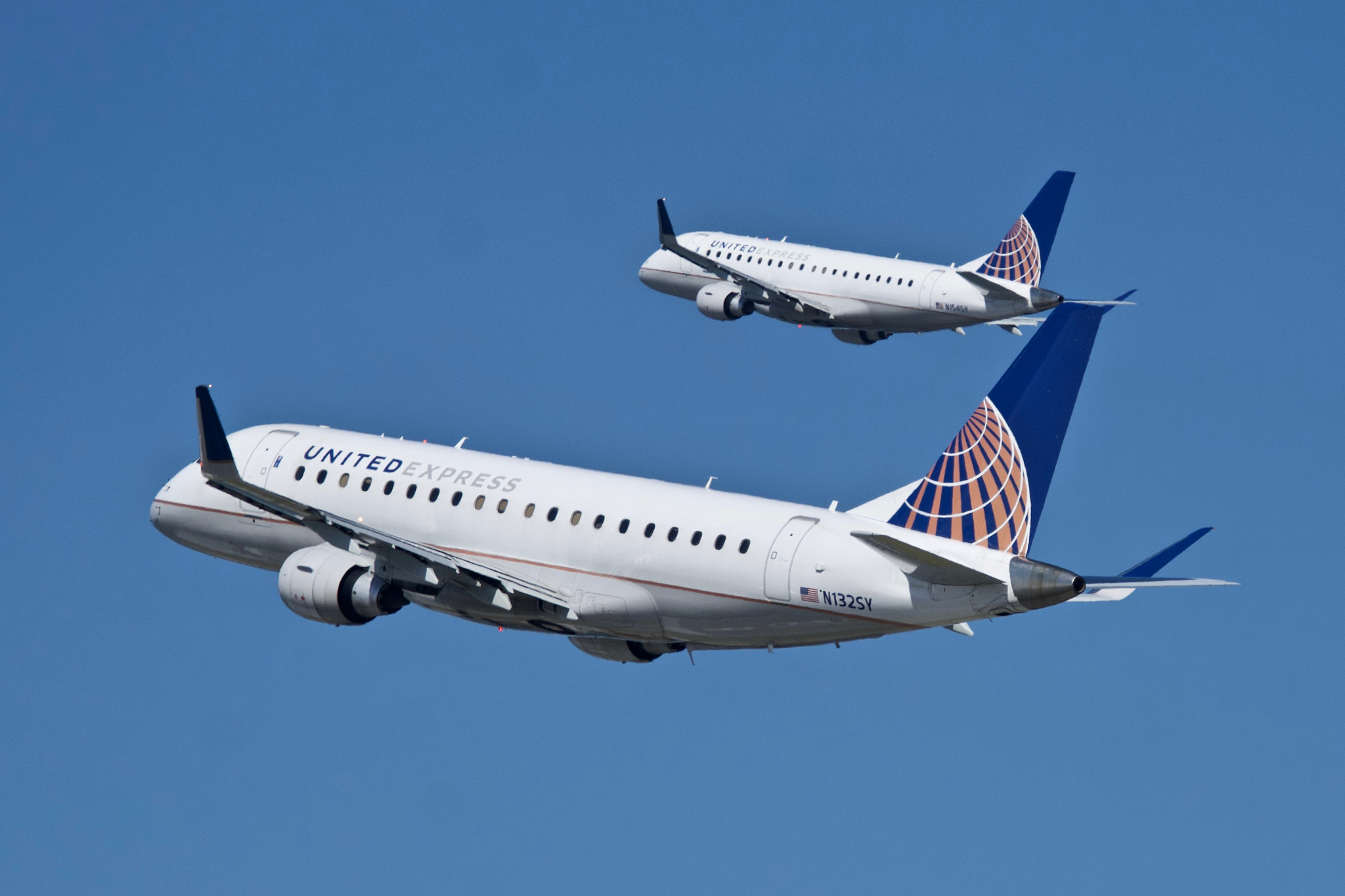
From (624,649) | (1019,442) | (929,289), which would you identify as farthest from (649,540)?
(929,289)

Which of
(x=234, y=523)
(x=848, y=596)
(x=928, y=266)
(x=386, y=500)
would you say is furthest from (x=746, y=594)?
(x=928, y=266)

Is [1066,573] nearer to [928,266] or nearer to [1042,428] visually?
[1042,428]

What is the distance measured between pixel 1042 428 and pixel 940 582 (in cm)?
409

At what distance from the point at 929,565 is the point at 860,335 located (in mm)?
44170

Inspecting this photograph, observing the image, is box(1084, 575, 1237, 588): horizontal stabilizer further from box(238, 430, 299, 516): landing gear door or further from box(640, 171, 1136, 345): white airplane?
box(640, 171, 1136, 345): white airplane

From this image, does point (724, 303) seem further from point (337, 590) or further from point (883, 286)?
point (337, 590)

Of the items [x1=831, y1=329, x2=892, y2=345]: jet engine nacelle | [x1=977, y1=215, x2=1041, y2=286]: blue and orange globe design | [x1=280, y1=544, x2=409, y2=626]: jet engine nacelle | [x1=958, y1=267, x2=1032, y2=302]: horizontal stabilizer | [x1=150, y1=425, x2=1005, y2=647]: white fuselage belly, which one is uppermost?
[x1=977, y1=215, x2=1041, y2=286]: blue and orange globe design

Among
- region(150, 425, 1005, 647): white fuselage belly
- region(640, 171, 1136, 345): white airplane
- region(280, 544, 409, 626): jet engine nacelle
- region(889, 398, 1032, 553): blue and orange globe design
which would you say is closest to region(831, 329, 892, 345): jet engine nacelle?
region(640, 171, 1136, 345): white airplane

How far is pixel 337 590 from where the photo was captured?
179 ft

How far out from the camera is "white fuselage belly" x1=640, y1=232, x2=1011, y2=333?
284 ft

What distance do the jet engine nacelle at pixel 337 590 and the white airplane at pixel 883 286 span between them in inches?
1163

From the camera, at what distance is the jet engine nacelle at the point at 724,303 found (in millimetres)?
92875

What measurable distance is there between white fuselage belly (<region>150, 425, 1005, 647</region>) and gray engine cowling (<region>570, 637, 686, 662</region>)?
4.34 ft

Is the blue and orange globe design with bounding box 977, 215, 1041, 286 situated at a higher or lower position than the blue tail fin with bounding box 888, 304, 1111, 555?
higher
